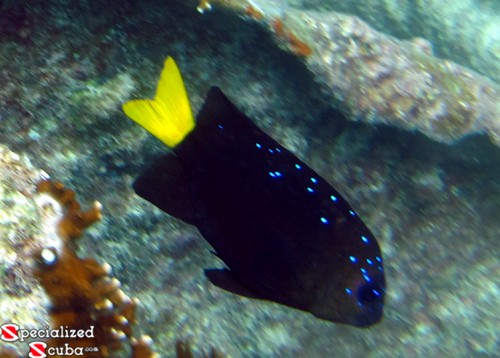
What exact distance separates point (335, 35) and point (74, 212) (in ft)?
8.00

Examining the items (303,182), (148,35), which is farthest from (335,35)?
(303,182)

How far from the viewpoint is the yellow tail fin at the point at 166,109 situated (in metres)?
1.84

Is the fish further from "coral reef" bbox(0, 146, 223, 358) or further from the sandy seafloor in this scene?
the sandy seafloor

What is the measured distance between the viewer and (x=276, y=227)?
6.72ft

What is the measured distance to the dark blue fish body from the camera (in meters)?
2.02

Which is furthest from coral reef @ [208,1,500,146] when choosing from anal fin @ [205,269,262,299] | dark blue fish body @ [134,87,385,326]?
anal fin @ [205,269,262,299]

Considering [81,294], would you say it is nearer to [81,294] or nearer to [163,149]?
[81,294]

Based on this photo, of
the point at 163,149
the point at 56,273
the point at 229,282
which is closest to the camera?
the point at 229,282

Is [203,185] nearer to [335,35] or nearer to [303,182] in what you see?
[303,182]

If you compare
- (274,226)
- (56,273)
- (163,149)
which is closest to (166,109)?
(274,226)

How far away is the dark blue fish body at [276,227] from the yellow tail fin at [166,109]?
0.13 metres

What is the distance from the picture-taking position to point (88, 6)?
9.66ft

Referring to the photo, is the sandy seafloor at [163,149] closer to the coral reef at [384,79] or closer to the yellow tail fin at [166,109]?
the coral reef at [384,79]

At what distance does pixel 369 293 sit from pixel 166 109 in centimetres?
114
